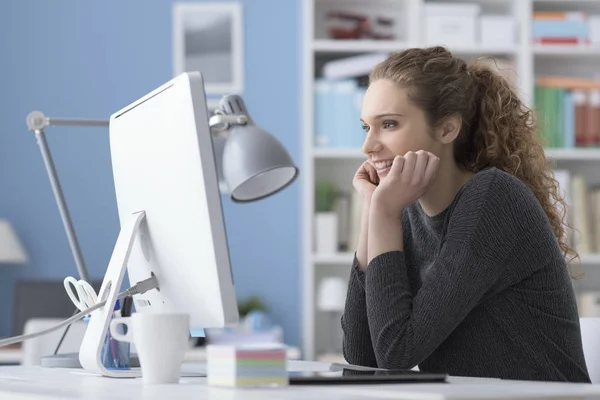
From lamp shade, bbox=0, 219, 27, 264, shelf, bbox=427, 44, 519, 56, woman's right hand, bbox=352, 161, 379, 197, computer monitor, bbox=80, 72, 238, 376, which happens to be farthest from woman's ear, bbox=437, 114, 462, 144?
lamp shade, bbox=0, 219, 27, 264

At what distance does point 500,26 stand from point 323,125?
0.81 m

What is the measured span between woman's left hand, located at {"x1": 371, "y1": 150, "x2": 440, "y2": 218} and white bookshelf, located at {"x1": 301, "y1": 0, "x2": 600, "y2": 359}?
81.4 inches

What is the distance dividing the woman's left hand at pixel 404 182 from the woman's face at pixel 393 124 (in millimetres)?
141

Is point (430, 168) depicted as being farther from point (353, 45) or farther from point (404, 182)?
point (353, 45)

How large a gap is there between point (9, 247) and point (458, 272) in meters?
2.79

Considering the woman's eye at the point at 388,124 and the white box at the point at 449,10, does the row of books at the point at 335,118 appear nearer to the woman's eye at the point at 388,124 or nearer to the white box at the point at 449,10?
the white box at the point at 449,10

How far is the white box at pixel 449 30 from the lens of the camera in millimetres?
3703

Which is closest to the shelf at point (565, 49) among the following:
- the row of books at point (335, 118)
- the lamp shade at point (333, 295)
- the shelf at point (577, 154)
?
the shelf at point (577, 154)

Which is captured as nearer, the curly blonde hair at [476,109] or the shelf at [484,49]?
the curly blonde hair at [476,109]

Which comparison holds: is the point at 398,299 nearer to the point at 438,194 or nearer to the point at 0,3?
the point at 438,194

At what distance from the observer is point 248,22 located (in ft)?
13.5

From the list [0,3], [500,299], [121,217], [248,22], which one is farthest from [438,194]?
[0,3]

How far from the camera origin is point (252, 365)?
3.46 feet

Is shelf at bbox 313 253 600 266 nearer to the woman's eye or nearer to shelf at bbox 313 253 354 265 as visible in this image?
shelf at bbox 313 253 354 265
